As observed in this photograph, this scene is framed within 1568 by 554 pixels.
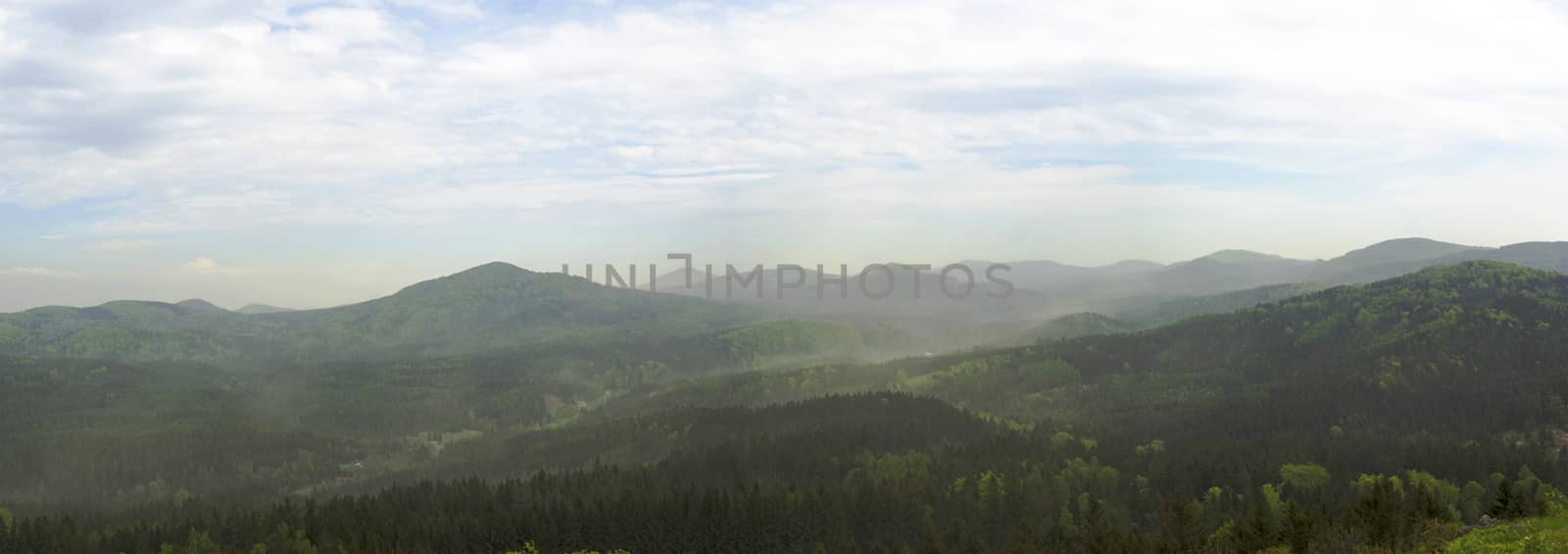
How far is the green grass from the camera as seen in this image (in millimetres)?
→ 71625

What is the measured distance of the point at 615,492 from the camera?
170 metres

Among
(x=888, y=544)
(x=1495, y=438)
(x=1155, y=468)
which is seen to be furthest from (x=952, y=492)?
(x=1495, y=438)

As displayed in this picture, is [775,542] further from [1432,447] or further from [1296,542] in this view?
[1432,447]

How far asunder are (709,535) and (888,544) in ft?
106

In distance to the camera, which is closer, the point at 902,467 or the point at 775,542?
the point at 775,542

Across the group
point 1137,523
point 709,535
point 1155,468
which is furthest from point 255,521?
point 1155,468

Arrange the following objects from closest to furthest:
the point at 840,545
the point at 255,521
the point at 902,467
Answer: the point at 840,545 → the point at 255,521 → the point at 902,467

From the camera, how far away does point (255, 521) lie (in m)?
159

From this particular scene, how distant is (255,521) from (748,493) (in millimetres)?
94726

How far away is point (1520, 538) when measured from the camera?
75.9 meters

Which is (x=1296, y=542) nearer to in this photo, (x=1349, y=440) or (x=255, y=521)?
(x=1349, y=440)

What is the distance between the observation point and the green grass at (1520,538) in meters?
71.6

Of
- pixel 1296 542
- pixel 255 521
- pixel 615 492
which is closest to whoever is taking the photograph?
pixel 1296 542

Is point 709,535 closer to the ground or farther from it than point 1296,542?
closer to the ground
